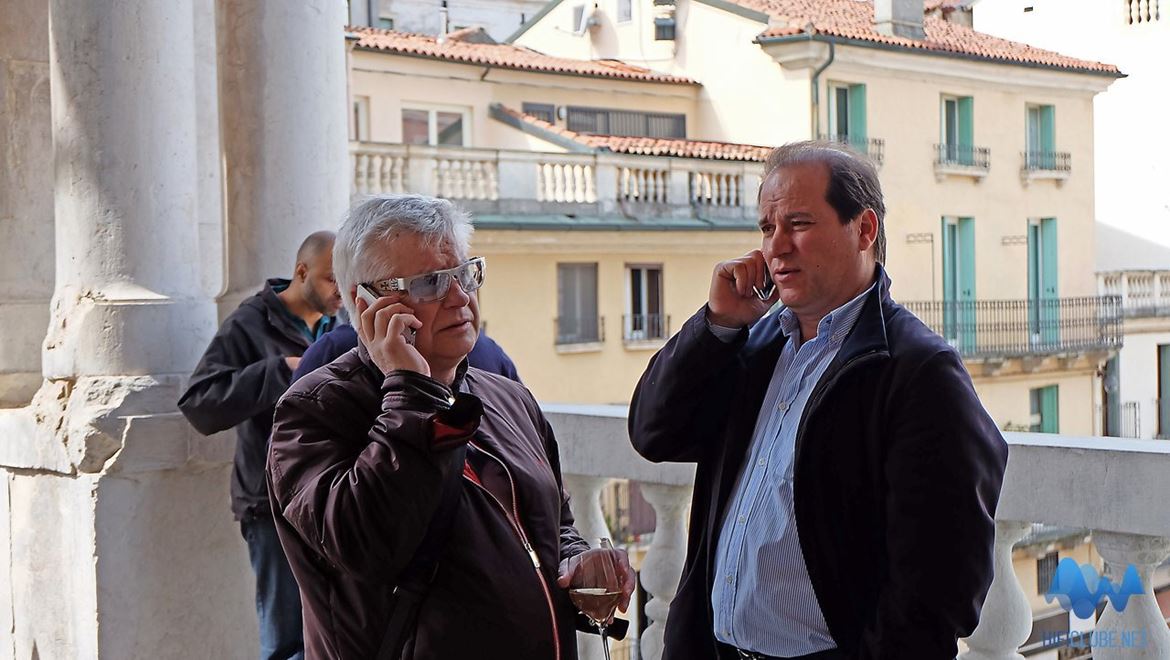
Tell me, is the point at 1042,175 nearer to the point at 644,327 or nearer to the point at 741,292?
the point at 644,327

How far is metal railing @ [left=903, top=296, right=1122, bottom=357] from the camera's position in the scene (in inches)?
1052

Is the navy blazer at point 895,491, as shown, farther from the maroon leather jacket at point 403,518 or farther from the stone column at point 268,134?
the stone column at point 268,134

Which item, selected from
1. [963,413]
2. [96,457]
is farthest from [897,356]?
[96,457]

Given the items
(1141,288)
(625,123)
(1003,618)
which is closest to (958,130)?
(1141,288)

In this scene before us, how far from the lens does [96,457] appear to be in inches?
155

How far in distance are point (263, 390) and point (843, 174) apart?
1.77m

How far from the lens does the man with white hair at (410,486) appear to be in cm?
205

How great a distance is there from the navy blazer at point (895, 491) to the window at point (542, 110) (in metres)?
21.4

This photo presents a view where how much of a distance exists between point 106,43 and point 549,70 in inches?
778

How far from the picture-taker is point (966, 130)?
26.9 m

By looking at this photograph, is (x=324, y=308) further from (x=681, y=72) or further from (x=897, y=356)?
(x=681, y=72)

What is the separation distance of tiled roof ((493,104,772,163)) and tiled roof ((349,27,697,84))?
773 mm

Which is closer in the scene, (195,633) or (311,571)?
(311,571)

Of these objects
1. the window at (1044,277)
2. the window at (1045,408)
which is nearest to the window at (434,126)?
the window at (1045,408)
